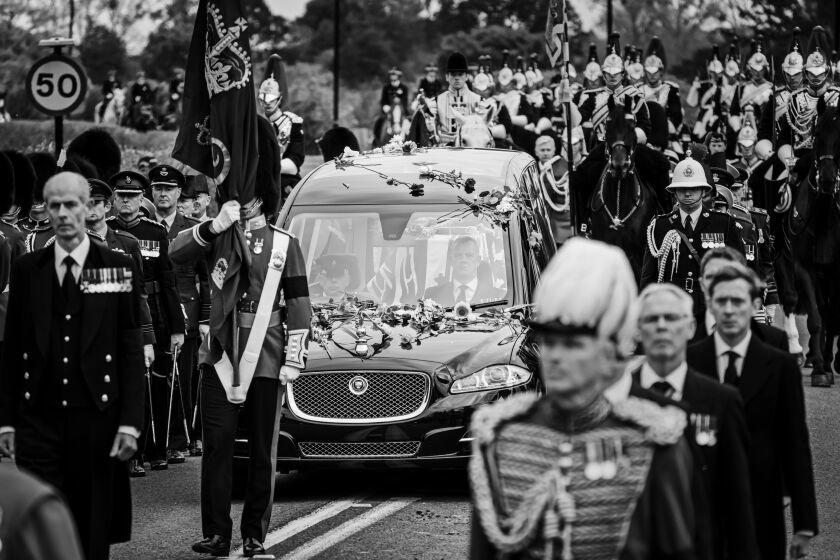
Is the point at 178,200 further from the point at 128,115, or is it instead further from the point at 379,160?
the point at 128,115

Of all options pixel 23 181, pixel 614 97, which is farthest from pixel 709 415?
pixel 614 97

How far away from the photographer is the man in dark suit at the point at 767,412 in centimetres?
709

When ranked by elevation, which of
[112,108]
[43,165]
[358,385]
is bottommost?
[358,385]

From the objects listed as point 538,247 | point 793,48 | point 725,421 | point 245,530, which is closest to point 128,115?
point 793,48

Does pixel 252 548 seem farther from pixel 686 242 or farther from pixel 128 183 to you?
pixel 128 183

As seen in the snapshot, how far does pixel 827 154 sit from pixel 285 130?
6.58 metres

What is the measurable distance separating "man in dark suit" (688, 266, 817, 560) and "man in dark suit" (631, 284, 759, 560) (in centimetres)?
48

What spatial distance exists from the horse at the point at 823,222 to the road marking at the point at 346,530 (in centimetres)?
867

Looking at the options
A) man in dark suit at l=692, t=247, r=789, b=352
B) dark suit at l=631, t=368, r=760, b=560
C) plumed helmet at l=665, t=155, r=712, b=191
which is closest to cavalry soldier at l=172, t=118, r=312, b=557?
man in dark suit at l=692, t=247, r=789, b=352

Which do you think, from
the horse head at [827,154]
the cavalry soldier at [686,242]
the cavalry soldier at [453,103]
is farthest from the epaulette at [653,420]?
the cavalry soldier at [453,103]

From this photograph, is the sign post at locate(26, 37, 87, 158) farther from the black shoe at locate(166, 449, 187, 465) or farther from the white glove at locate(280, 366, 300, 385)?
the white glove at locate(280, 366, 300, 385)

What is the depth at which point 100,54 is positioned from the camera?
72.1m

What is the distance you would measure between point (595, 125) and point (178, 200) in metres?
8.68

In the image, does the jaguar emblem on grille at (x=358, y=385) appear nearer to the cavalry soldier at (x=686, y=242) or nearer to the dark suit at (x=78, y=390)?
the cavalry soldier at (x=686, y=242)
